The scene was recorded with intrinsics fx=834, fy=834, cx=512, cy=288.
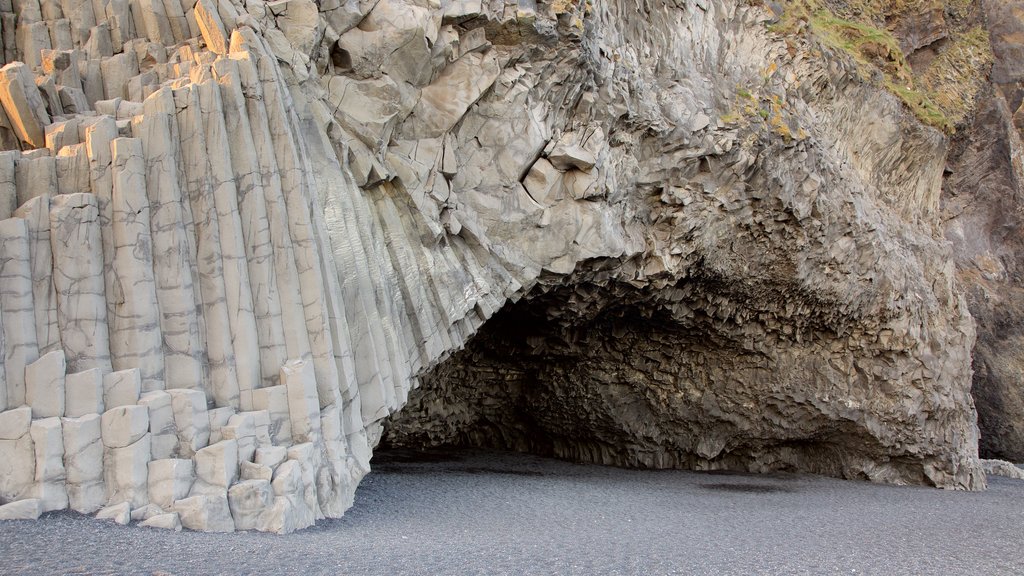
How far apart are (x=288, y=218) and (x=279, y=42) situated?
2072 millimetres

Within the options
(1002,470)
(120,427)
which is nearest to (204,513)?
(120,427)

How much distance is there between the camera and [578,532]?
27.9 feet

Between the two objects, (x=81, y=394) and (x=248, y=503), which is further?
(x=248, y=503)

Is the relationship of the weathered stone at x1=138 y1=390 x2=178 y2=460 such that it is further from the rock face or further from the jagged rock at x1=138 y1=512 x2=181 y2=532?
the jagged rock at x1=138 y1=512 x2=181 y2=532

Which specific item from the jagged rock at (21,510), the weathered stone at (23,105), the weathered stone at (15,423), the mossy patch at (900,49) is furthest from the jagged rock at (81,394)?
the mossy patch at (900,49)

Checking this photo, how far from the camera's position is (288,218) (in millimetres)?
8031

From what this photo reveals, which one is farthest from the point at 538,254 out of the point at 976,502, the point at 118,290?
the point at 976,502

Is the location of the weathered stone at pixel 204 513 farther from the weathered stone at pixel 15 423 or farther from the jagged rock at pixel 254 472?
the weathered stone at pixel 15 423

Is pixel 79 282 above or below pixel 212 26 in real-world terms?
below

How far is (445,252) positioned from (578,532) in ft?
12.3

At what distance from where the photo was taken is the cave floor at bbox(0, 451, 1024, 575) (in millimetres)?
5613

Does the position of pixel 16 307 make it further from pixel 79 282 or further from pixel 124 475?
pixel 124 475

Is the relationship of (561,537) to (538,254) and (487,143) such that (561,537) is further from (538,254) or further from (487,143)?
(487,143)

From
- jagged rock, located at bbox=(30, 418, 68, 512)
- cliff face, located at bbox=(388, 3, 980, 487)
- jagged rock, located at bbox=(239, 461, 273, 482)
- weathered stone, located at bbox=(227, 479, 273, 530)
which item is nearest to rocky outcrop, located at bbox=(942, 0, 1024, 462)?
cliff face, located at bbox=(388, 3, 980, 487)
